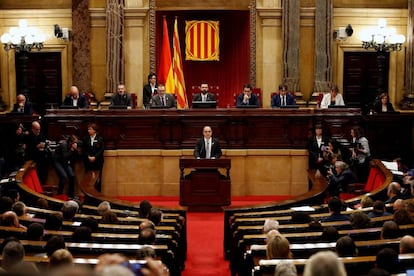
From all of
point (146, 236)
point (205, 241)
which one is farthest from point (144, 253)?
point (205, 241)

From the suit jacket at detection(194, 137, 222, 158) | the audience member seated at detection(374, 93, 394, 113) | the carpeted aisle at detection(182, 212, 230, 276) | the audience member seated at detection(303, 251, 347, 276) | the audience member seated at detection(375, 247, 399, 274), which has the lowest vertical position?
the carpeted aisle at detection(182, 212, 230, 276)

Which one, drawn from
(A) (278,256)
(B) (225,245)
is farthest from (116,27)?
(A) (278,256)

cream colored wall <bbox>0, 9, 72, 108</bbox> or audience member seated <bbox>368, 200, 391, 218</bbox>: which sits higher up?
cream colored wall <bbox>0, 9, 72, 108</bbox>

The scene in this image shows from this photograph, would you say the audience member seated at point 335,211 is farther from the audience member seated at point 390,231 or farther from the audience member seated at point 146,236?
the audience member seated at point 146,236

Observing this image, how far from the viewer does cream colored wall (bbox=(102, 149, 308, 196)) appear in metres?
13.7

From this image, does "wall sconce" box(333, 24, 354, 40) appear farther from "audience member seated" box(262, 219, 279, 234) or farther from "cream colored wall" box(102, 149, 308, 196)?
"audience member seated" box(262, 219, 279, 234)

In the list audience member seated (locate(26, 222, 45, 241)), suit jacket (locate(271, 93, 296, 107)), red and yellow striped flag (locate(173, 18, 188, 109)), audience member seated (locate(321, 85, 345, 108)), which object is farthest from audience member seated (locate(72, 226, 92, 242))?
red and yellow striped flag (locate(173, 18, 188, 109))

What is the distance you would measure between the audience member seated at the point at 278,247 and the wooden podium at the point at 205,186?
6.07 meters

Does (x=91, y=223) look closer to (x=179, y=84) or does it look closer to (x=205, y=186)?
(x=205, y=186)

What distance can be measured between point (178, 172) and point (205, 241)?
3.27 metres

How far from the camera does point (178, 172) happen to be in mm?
13672

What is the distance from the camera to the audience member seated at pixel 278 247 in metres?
6.18

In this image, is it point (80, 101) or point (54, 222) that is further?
point (80, 101)

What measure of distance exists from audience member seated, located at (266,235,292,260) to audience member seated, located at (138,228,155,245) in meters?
1.46
